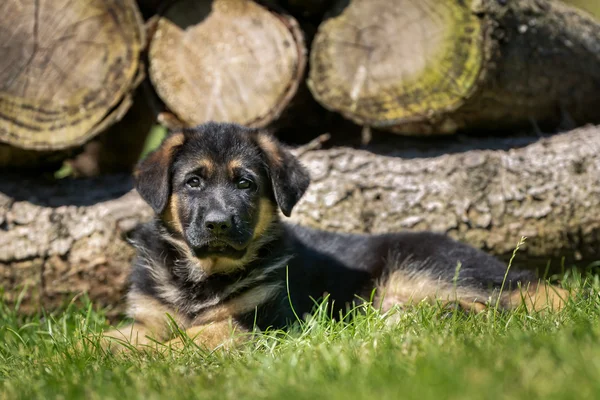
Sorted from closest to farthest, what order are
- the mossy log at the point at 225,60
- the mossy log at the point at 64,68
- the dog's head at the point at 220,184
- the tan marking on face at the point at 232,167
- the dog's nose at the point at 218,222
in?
the dog's nose at the point at 218,222
the dog's head at the point at 220,184
the tan marking on face at the point at 232,167
the mossy log at the point at 64,68
the mossy log at the point at 225,60

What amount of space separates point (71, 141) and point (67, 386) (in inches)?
97.5

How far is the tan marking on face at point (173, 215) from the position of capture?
3836 mm

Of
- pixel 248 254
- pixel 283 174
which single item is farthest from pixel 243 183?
pixel 248 254

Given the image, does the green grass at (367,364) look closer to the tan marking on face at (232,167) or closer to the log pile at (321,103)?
the tan marking on face at (232,167)

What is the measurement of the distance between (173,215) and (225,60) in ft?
4.73

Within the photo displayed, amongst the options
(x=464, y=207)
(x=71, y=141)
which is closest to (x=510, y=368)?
(x=464, y=207)

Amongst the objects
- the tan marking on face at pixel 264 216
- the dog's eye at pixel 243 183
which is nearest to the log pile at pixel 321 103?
the tan marking on face at pixel 264 216

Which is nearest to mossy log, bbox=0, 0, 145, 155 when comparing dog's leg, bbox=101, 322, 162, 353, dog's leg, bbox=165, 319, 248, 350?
dog's leg, bbox=101, 322, 162, 353

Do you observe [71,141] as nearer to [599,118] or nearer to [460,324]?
[460,324]

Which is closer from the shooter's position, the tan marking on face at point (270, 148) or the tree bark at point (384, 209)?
the tan marking on face at point (270, 148)

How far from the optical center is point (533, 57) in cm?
488

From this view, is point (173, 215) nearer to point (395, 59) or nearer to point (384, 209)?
point (384, 209)

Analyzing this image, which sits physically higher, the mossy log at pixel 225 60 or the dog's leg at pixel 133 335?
the mossy log at pixel 225 60

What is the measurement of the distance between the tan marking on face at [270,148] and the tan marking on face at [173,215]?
57 centimetres
